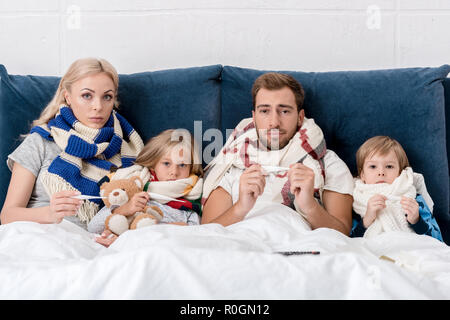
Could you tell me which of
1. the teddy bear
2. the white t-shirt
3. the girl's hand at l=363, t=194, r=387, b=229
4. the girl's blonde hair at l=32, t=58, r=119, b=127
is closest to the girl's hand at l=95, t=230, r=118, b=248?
the teddy bear

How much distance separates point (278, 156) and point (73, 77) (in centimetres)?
79

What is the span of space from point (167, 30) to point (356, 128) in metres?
0.98

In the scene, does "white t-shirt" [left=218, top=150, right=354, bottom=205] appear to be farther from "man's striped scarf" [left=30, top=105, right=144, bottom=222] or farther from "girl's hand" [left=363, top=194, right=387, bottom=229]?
"man's striped scarf" [left=30, top=105, right=144, bottom=222]

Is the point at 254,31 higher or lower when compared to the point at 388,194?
higher

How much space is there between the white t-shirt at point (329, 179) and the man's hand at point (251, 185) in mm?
170

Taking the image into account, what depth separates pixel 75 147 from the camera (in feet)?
5.93

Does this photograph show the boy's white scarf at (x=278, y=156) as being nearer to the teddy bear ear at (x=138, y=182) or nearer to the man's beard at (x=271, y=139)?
the man's beard at (x=271, y=139)

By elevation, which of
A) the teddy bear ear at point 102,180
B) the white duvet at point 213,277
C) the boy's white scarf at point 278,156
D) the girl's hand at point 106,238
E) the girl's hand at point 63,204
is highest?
the boy's white scarf at point 278,156

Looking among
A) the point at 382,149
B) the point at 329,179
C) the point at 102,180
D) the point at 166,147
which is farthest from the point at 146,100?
the point at 382,149

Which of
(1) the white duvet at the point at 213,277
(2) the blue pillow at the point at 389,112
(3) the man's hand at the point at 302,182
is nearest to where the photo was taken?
(1) the white duvet at the point at 213,277

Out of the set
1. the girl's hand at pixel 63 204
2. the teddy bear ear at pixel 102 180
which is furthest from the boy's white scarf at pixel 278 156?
the girl's hand at pixel 63 204

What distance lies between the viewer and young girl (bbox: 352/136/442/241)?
168 cm

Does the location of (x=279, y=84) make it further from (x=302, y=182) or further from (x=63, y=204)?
(x=63, y=204)

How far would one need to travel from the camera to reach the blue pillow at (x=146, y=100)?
2.00m
